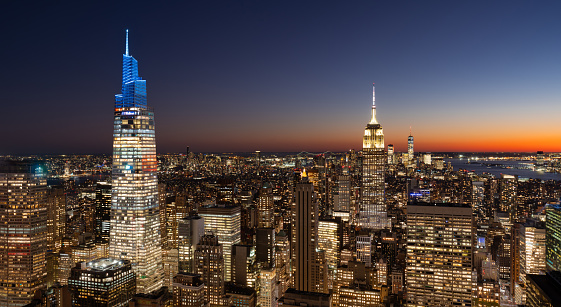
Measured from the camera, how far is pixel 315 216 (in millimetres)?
50812

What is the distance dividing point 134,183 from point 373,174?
65065 mm

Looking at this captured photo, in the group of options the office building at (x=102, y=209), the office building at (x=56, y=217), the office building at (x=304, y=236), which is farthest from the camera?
the office building at (x=102, y=209)

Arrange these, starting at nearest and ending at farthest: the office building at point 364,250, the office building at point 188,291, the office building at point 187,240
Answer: the office building at point 188,291
the office building at point 187,240
the office building at point 364,250

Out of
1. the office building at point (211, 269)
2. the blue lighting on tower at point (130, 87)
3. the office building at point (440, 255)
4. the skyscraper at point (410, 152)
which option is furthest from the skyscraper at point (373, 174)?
the blue lighting on tower at point (130, 87)

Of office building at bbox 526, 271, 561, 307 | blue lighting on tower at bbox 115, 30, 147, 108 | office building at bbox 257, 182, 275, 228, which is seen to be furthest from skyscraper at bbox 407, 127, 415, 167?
office building at bbox 526, 271, 561, 307

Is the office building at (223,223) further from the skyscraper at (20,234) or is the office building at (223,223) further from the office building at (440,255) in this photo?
the office building at (440,255)

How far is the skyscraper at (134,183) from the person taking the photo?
53.3 meters

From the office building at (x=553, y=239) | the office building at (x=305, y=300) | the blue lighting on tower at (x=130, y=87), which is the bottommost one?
the office building at (x=305, y=300)

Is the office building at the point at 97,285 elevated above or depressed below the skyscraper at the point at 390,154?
below

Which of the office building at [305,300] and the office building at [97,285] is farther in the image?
the office building at [97,285]

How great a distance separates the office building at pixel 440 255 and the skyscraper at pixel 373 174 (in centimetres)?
4656

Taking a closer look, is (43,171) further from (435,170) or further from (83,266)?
(435,170)

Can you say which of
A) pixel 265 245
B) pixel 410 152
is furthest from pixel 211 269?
pixel 410 152

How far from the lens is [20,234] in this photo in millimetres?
44812
